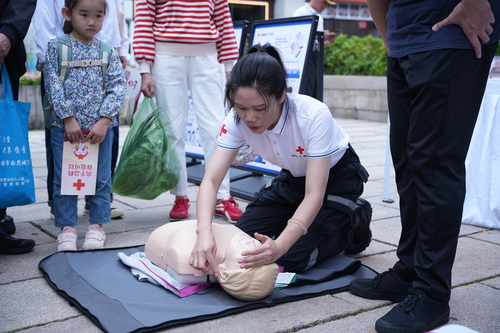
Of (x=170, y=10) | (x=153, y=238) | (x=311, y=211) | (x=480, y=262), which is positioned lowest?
(x=480, y=262)

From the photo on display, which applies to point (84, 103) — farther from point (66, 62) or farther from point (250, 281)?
point (250, 281)

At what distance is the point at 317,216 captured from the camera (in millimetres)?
2754

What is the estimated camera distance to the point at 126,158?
11.7 ft

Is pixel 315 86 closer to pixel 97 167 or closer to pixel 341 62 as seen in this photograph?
pixel 97 167

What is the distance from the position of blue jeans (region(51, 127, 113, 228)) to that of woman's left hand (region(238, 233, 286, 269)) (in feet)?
4.19

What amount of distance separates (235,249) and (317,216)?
0.62 meters

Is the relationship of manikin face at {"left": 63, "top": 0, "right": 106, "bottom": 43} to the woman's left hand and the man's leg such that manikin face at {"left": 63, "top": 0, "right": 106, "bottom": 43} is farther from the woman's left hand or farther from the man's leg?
the man's leg

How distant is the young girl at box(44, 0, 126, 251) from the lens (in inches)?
117

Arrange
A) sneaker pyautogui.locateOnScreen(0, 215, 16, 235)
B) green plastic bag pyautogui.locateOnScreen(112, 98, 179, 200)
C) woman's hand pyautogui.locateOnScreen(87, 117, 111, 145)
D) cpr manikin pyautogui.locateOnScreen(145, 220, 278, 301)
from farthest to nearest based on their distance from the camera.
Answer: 1. green plastic bag pyautogui.locateOnScreen(112, 98, 179, 200)
2. sneaker pyautogui.locateOnScreen(0, 215, 16, 235)
3. woman's hand pyautogui.locateOnScreen(87, 117, 111, 145)
4. cpr manikin pyautogui.locateOnScreen(145, 220, 278, 301)

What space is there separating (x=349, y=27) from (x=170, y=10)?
13.8 meters

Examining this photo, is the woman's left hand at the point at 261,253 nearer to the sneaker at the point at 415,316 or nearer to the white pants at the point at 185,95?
the sneaker at the point at 415,316

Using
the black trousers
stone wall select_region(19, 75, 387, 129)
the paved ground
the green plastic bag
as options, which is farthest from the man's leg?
stone wall select_region(19, 75, 387, 129)

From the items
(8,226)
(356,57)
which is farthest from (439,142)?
(356,57)

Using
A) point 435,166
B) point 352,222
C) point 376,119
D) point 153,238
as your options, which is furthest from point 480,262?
point 376,119
